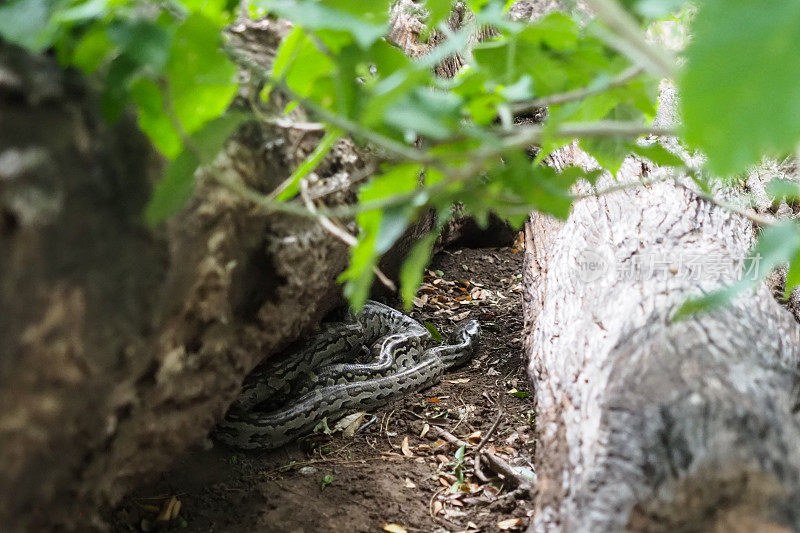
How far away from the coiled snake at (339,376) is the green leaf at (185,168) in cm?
224

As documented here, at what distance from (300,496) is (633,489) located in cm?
171

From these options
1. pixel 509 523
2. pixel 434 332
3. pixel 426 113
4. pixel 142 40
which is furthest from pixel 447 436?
pixel 142 40

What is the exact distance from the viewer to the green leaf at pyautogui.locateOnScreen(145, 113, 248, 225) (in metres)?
1.35

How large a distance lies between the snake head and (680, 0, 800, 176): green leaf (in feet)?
11.7

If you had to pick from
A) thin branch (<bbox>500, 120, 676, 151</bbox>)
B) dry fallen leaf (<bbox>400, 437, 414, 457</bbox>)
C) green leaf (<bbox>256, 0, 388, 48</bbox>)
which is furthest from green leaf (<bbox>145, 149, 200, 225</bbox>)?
dry fallen leaf (<bbox>400, 437, 414, 457</bbox>)

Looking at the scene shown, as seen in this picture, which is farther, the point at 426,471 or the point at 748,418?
the point at 426,471

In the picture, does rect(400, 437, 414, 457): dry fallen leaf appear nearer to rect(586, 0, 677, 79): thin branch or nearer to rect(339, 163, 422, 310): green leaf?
rect(339, 163, 422, 310): green leaf

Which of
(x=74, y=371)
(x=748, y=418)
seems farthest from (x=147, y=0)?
(x=748, y=418)

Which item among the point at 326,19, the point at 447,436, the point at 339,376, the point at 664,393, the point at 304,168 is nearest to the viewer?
the point at 326,19

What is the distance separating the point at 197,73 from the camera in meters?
1.36

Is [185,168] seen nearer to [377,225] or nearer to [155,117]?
[155,117]

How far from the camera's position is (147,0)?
1.45 m

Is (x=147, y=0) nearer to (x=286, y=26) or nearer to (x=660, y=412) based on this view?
(x=286, y=26)

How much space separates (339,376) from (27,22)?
3067 millimetres
